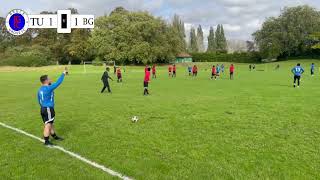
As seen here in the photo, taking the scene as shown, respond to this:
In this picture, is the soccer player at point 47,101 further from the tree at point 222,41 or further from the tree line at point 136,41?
the tree at point 222,41

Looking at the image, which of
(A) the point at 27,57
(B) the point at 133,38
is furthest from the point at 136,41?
(A) the point at 27,57

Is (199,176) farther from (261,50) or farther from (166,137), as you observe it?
(261,50)

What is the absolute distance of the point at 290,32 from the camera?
98.4 meters

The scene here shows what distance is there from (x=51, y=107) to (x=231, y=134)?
15.8 feet

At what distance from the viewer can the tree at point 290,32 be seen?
97938 mm

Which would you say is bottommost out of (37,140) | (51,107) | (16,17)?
(37,140)

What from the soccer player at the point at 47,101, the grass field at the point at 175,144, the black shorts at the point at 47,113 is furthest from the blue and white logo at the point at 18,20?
the grass field at the point at 175,144

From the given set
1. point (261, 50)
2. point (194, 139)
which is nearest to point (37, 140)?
point (194, 139)

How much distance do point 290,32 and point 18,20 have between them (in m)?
98.2

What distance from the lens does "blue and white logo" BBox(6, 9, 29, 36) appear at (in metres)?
8.34

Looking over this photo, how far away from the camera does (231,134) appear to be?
1043 cm

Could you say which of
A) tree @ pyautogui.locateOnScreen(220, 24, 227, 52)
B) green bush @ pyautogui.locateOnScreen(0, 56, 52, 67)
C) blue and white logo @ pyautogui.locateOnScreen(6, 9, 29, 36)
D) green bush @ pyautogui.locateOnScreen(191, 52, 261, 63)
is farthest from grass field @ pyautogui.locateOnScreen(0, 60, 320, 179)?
tree @ pyautogui.locateOnScreen(220, 24, 227, 52)

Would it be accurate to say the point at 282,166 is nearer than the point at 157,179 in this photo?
No

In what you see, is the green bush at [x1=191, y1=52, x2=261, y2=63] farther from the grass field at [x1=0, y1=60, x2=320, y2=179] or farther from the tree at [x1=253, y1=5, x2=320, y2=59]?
the grass field at [x1=0, y1=60, x2=320, y2=179]
